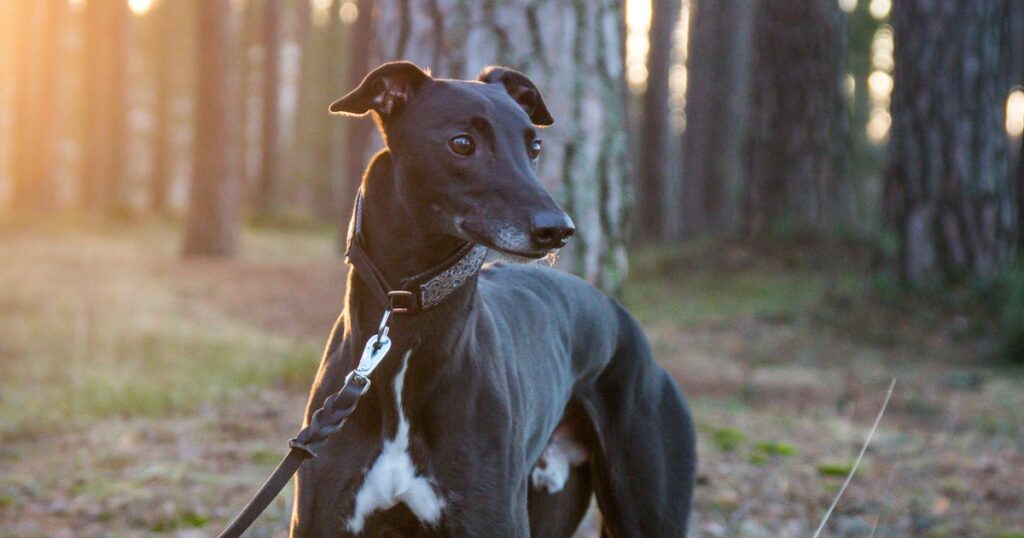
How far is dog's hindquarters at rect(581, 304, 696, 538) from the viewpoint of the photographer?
4.16 m

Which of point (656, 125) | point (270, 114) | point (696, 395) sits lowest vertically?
point (696, 395)

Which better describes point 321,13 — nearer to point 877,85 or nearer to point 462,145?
point 877,85

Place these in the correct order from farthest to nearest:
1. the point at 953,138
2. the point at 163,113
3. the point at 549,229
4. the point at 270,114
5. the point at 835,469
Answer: the point at 163,113
the point at 270,114
the point at 953,138
the point at 835,469
the point at 549,229

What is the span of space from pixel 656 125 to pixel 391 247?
756 inches

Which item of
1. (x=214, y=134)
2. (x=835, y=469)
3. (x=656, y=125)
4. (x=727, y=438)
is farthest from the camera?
(x=656, y=125)

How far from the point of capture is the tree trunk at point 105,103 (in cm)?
2667

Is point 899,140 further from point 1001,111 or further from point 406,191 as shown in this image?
point 406,191

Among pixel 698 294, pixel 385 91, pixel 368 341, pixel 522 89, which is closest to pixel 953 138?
pixel 698 294

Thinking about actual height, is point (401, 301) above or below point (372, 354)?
above

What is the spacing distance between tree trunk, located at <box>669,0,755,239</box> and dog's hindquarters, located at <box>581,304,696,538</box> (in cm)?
1894

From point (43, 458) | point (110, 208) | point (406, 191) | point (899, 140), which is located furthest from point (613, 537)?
point (110, 208)

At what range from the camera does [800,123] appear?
14227 millimetres

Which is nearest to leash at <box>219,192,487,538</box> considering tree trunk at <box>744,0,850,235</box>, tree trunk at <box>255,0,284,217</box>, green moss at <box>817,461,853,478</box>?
green moss at <box>817,461,853,478</box>

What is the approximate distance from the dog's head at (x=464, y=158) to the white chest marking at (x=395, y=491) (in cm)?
67
